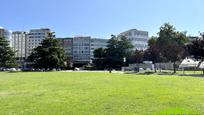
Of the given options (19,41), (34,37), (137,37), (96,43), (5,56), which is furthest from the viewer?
(34,37)

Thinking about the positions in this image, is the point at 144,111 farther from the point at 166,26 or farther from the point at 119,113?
the point at 166,26

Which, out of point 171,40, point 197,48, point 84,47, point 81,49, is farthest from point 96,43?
point 197,48

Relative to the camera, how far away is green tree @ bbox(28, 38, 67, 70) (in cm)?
8031

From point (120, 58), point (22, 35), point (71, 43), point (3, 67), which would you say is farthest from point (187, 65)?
point (22, 35)

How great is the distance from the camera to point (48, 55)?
265 feet

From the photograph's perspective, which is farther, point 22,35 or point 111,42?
point 22,35

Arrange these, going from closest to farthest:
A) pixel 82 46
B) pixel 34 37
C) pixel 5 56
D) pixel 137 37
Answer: pixel 5 56, pixel 82 46, pixel 137 37, pixel 34 37

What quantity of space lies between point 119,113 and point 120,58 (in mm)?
97478

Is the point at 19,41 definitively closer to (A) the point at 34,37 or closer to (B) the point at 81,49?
(A) the point at 34,37

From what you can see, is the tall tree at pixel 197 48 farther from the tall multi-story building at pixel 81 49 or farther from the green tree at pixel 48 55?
the tall multi-story building at pixel 81 49

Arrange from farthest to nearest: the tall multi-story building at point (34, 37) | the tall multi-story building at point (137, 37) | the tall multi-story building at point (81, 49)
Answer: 1. the tall multi-story building at point (34, 37)
2. the tall multi-story building at point (137, 37)
3. the tall multi-story building at point (81, 49)

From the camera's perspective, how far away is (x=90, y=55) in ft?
534

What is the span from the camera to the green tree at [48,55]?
80.3 metres

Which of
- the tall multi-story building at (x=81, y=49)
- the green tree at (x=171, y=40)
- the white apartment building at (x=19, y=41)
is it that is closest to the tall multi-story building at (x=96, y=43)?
the tall multi-story building at (x=81, y=49)
